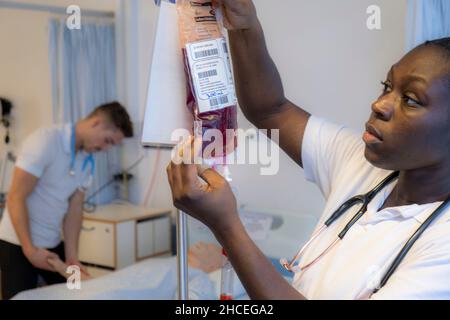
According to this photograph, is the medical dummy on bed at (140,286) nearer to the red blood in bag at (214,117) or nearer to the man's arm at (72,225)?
the man's arm at (72,225)

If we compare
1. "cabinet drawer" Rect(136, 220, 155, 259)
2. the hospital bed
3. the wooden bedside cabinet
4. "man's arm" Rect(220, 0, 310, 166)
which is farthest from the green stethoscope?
"man's arm" Rect(220, 0, 310, 166)

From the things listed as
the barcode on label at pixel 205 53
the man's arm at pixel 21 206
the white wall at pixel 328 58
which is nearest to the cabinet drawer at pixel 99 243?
the man's arm at pixel 21 206

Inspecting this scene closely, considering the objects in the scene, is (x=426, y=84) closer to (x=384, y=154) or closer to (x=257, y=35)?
(x=384, y=154)

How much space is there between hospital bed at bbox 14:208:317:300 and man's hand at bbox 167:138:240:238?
98cm

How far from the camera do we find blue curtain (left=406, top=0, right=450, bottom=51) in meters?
1.01

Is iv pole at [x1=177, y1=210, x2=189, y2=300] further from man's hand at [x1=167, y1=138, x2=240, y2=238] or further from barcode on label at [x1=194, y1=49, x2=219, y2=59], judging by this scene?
barcode on label at [x1=194, y1=49, x2=219, y2=59]

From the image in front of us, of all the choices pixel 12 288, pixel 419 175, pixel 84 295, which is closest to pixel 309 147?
pixel 419 175

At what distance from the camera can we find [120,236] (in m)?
2.62

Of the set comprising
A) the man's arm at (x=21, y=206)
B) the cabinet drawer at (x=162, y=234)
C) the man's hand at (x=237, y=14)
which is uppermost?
the man's hand at (x=237, y=14)

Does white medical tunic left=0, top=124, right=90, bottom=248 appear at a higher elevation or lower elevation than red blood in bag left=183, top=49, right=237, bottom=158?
lower

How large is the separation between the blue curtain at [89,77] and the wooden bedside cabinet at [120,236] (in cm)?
27

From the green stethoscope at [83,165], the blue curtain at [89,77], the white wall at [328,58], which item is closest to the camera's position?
the white wall at [328,58]

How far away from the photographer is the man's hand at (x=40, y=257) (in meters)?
1.65

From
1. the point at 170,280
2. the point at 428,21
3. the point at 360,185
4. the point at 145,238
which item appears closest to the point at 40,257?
→ the point at 170,280
